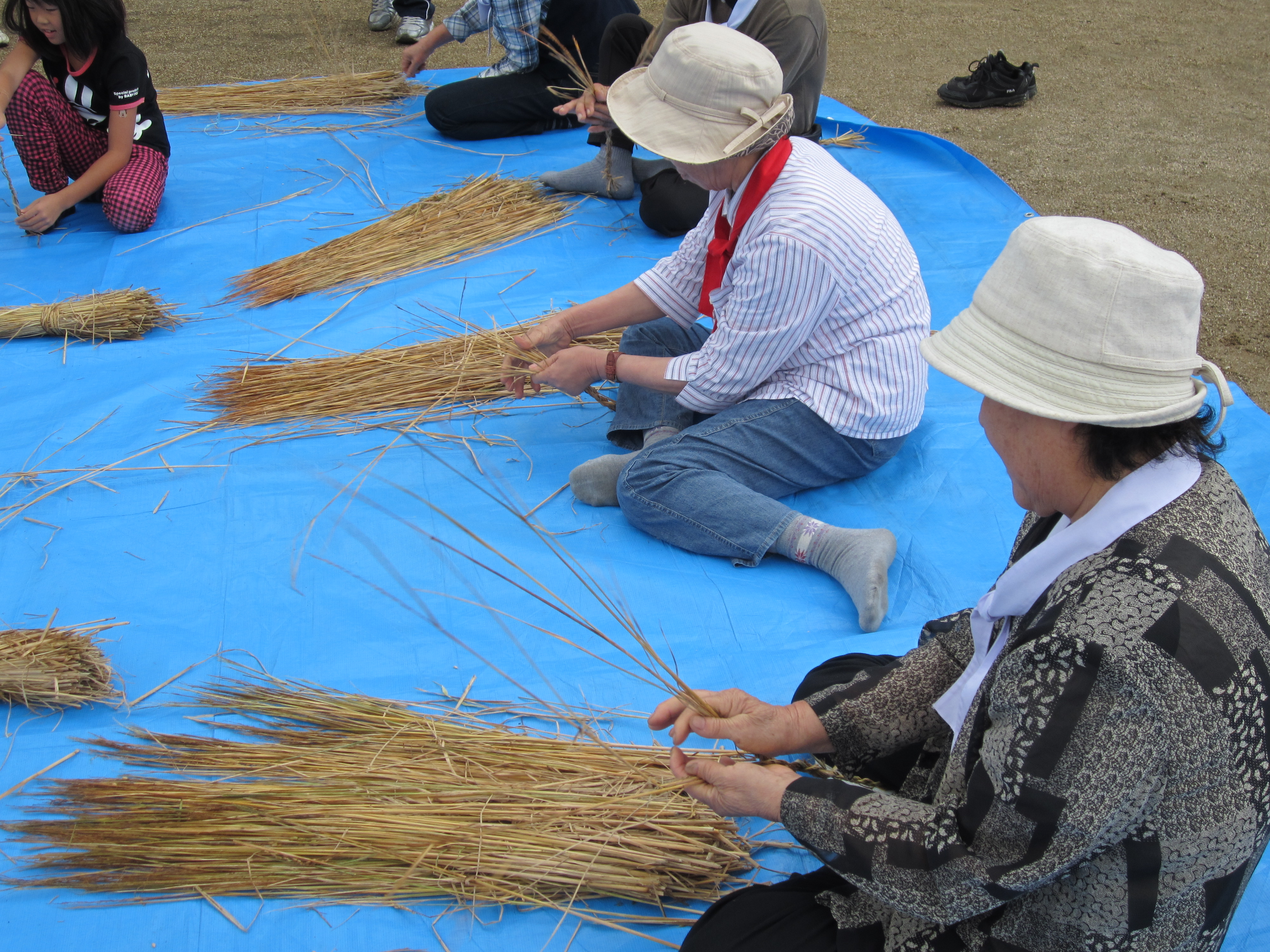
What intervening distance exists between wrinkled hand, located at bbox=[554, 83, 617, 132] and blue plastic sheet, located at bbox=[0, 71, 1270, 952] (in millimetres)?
508

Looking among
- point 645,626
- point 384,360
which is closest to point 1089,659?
point 645,626

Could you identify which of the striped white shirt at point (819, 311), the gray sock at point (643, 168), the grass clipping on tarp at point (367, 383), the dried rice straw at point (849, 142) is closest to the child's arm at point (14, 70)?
the grass clipping on tarp at point (367, 383)

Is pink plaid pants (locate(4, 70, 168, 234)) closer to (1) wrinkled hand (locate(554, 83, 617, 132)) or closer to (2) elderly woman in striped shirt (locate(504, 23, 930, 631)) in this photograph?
(1) wrinkled hand (locate(554, 83, 617, 132))

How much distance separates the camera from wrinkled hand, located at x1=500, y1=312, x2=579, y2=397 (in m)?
2.65

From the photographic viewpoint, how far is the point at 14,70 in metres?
3.62

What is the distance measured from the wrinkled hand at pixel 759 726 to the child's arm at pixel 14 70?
359 centimetres

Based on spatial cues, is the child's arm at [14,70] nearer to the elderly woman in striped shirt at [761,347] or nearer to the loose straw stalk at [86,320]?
the loose straw stalk at [86,320]

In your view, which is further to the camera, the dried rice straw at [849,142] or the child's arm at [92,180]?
the dried rice straw at [849,142]

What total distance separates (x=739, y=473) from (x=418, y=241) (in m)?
1.83

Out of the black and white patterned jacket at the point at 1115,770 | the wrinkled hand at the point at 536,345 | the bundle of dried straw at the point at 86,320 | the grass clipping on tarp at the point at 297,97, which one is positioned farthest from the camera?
the grass clipping on tarp at the point at 297,97

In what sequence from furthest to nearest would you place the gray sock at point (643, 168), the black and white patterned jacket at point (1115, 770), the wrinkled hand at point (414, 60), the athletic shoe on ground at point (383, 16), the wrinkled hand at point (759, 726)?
the athletic shoe on ground at point (383, 16), the wrinkled hand at point (414, 60), the gray sock at point (643, 168), the wrinkled hand at point (759, 726), the black and white patterned jacket at point (1115, 770)

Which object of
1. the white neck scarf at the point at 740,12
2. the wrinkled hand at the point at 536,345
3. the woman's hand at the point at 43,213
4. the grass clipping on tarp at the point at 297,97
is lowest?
the wrinkled hand at the point at 536,345

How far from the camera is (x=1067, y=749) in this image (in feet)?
3.25

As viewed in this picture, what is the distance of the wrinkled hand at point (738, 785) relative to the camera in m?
1.31
